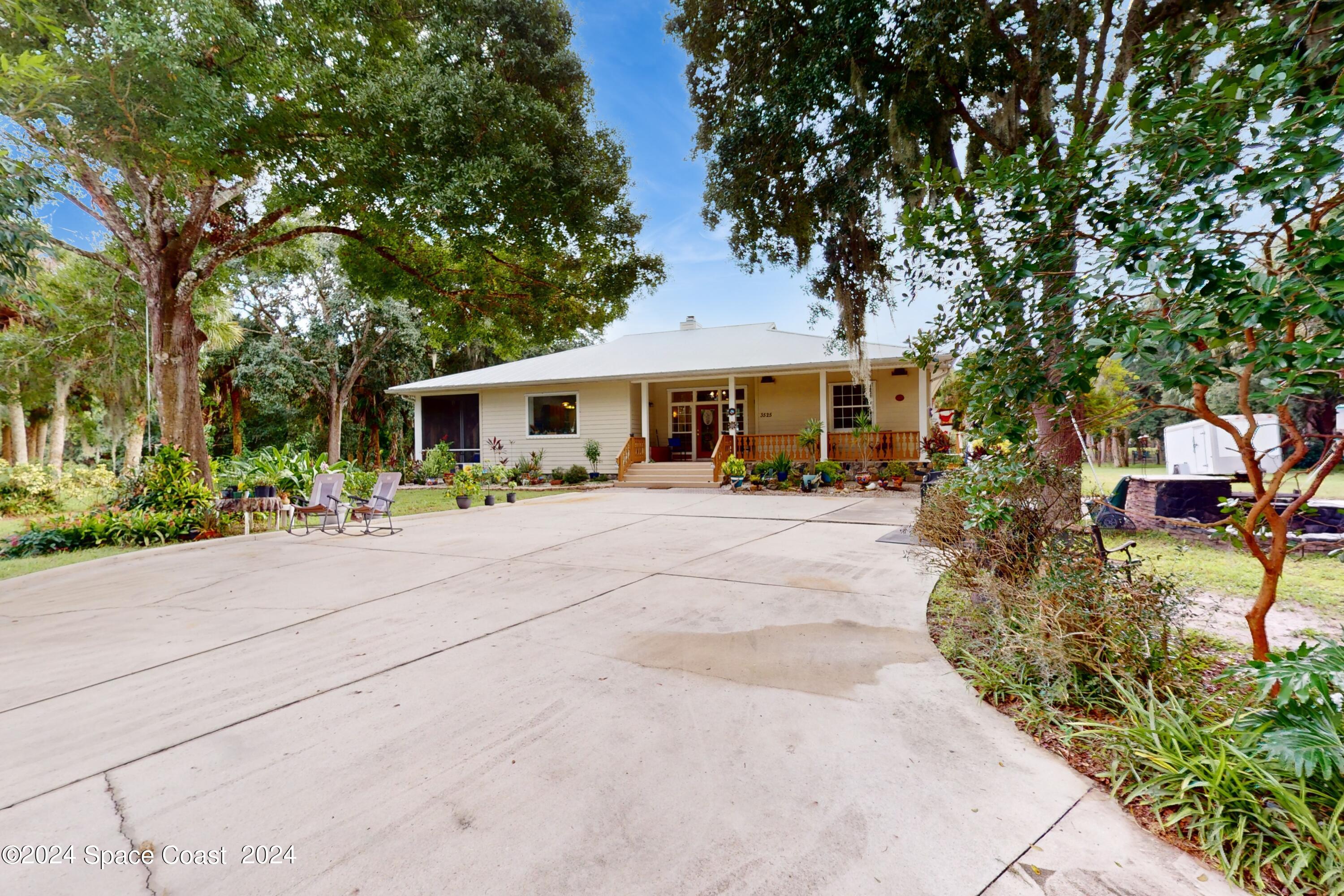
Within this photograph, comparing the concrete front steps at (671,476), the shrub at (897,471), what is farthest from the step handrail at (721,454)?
the shrub at (897,471)

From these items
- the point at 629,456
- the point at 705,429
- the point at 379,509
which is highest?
Answer: the point at 705,429

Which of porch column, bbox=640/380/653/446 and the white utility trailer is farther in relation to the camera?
porch column, bbox=640/380/653/446

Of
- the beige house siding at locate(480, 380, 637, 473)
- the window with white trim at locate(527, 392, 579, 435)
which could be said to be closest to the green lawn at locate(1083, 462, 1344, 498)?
the beige house siding at locate(480, 380, 637, 473)

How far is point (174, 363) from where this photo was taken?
8.80 meters

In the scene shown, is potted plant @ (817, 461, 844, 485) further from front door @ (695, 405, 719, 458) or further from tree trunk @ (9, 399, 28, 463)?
tree trunk @ (9, 399, 28, 463)

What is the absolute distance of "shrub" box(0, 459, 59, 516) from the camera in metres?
11.1

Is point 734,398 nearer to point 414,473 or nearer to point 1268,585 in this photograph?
point 414,473

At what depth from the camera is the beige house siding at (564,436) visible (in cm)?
1655

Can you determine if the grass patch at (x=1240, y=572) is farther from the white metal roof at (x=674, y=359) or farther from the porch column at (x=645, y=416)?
the porch column at (x=645, y=416)

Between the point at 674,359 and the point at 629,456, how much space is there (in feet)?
10.6

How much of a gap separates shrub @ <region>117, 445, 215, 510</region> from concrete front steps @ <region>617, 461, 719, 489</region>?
8.97 meters

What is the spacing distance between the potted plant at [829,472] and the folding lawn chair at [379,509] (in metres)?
9.38

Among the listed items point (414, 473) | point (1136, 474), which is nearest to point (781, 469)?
point (1136, 474)

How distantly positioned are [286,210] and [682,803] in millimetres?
10667
